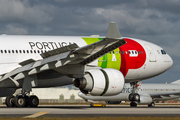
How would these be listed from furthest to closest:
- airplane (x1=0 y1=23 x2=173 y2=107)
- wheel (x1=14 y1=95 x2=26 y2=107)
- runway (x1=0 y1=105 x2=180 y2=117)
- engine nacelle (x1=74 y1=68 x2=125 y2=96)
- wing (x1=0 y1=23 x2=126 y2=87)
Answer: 1. wheel (x1=14 y1=95 x2=26 y2=107)
2. engine nacelle (x1=74 y1=68 x2=125 y2=96)
3. airplane (x1=0 y1=23 x2=173 y2=107)
4. wing (x1=0 y1=23 x2=126 y2=87)
5. runway (x1=0 y1=105 x2=180 y2=117)

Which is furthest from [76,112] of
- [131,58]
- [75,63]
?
[131,58]

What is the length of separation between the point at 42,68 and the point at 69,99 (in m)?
53.8

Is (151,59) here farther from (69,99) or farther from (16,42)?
(69,99)

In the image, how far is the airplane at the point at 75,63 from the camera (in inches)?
738

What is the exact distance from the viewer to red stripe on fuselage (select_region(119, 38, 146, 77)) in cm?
2487

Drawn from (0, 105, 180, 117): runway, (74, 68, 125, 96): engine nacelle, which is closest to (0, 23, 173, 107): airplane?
(74, 68, 125, 96): engine nacelle

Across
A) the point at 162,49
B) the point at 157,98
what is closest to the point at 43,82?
the point at 162,49

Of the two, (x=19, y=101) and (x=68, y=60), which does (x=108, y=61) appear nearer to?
(x=68, y=60)

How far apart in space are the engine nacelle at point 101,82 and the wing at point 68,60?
3.39 ft

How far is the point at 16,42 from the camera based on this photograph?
74.4 feet

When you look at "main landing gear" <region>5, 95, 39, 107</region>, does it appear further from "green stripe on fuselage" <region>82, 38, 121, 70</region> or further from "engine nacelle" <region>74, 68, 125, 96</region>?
"green stripe on fuselage" <region>82, 38, 121, 70</region>

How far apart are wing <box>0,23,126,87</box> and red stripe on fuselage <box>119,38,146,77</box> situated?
502cm

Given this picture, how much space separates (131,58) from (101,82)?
251 inches

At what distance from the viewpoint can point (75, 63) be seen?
20016 mm
